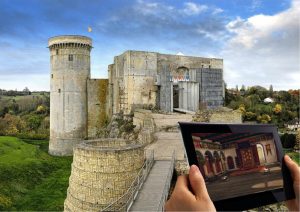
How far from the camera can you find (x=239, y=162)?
169cm

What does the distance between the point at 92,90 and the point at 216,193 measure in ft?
77.3

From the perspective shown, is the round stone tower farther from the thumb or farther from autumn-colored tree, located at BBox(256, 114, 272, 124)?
the thumb

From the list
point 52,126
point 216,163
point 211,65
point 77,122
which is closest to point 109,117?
point 77,122

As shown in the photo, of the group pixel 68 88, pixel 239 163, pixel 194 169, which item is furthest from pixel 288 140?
pixel 194 169

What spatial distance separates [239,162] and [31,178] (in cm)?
2027

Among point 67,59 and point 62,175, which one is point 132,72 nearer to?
point 67,59

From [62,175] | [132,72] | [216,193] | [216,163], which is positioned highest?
[132,72]

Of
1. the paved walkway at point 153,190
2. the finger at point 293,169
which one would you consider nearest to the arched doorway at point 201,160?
the finger at point 293,169

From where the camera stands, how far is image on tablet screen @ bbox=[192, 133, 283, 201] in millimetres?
1580

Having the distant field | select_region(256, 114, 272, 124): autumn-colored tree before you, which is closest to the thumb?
the distant field

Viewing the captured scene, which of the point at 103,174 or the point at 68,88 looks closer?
the point at 103,174

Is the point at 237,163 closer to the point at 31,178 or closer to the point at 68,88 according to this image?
the point at 31,178

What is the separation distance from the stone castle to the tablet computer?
19.7m

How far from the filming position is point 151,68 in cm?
2184
